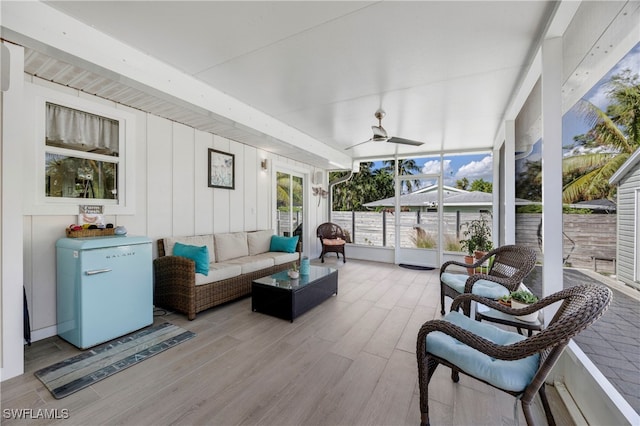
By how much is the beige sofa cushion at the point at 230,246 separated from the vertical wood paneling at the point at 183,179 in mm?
428

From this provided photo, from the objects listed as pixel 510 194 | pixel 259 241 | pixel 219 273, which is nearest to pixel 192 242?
pixel 219 273

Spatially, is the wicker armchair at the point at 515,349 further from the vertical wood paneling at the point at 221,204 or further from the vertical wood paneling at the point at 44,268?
the vertical wood paneling at the point at 221,204

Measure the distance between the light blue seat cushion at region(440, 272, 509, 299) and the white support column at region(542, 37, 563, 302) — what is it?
525 mm

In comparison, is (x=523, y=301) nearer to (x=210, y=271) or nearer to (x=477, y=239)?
(x=210, y=271)

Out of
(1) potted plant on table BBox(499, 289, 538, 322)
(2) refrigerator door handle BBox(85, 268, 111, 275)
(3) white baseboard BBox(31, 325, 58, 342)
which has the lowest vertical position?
(3) white baseboard BBox(31, 325, 58, 342)

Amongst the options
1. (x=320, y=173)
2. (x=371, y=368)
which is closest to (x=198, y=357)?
(x=371, y=368)

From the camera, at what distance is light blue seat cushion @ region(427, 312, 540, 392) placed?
1.24 meters

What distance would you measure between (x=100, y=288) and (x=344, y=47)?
308 centimetres

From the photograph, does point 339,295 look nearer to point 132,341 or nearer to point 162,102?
point 132,341

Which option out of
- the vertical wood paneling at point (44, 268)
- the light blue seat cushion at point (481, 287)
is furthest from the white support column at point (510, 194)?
the vertical wood paneling at point (44, 268)

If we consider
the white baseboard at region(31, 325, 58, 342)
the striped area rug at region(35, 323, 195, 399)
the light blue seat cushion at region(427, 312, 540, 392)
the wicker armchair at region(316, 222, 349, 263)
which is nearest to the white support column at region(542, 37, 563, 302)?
the light blue seat cushion at region(427, 312, 540, 392)

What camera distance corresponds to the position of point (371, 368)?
6.80 ft

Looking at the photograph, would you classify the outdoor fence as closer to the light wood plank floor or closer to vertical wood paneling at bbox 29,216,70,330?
the light wood plank floor

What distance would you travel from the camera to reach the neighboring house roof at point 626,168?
1238 mm
